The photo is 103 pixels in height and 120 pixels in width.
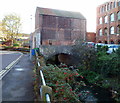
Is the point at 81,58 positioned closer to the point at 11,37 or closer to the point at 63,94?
the point at 63,94

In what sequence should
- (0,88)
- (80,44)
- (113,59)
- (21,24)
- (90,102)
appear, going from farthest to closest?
(21,24) → (80,44) → (113,59) → (90,102) → (0,88)

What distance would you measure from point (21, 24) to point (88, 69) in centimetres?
2797

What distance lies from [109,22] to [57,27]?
42.2 feet

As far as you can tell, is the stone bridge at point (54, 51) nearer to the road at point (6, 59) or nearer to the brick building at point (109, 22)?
the road at point (6, 59)

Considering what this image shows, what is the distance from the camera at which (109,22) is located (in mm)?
30922

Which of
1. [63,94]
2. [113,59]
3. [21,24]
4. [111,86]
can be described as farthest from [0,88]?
[21,24]

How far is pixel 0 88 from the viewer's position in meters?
5.90

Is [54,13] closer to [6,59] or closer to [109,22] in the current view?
[109,22]

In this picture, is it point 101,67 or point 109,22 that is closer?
point 101,67

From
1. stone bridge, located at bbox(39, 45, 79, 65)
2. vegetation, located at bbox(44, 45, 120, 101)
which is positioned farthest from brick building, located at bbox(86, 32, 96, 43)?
vegetation, located at bbox(44, 45, 120, 101)

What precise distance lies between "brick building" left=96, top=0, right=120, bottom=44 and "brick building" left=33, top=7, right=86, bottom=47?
4.38 metres

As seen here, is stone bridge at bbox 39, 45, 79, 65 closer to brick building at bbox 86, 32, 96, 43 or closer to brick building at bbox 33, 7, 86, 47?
brick building at bbox 33, 7, 86, 47

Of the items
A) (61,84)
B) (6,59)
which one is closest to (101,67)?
(6,59)

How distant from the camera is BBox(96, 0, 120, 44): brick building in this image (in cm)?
2891
